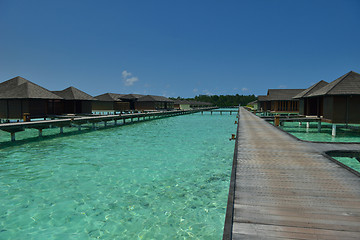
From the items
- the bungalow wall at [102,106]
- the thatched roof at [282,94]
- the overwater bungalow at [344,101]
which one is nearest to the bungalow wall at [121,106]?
the bungalow wall at [102,106]

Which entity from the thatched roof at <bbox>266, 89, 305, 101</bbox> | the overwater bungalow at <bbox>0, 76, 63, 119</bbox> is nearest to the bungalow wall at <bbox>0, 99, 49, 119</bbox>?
the overwater bungalow at <bbox>0, 76, 63, 119</bbox>

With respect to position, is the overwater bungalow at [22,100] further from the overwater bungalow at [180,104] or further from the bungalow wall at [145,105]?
the overwater bungalow at [180,104]

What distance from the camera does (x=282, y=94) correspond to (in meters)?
38.2

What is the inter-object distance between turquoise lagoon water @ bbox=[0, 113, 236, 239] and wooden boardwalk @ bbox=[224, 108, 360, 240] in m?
1.30

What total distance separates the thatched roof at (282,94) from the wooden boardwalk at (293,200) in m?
32.2

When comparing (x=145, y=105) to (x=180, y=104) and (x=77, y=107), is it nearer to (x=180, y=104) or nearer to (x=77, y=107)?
(x=77, y=107)

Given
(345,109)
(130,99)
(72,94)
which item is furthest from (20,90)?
(345,109)

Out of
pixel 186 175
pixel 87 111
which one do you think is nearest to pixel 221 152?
pixel 186 175

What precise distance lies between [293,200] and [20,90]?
85.7 ft

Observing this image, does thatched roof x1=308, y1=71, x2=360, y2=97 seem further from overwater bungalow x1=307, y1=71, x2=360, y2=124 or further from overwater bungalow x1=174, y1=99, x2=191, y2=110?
overwater bungalow x1=174, y1=99, x2=191, y2=110

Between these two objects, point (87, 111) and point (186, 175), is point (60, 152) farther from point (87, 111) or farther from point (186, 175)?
point (87, 111)

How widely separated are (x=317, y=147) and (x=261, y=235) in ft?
24.1

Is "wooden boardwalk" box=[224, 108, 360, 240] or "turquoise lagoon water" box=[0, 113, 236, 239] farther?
"turquoise lagoon water" box=[0, 113, 236, 239]

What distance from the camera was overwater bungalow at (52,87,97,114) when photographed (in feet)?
95.8
